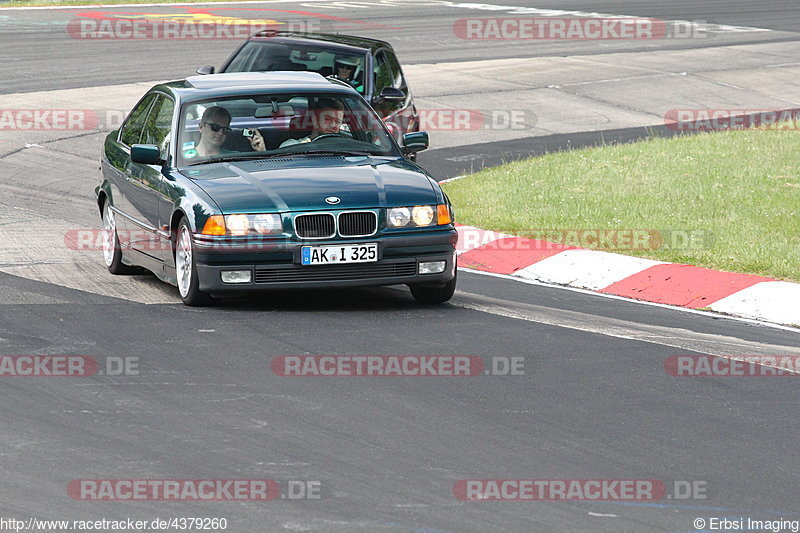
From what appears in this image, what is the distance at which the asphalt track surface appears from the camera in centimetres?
558

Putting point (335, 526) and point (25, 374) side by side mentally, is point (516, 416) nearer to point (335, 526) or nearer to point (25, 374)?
point (335, 526)

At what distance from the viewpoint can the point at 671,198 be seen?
14.3 m

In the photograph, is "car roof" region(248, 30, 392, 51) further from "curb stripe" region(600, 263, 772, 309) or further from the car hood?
the car hood

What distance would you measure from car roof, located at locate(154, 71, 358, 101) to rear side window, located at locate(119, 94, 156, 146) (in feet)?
0.78

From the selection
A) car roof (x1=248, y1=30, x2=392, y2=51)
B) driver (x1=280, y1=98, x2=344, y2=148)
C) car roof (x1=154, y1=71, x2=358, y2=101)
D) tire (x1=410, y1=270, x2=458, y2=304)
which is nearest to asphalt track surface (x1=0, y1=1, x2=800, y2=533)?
tire (x1=410, y1=270, x2=458, y2=304)

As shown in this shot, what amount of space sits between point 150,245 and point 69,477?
4.59 m

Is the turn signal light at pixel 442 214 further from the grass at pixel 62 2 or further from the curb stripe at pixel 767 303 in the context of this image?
the grass at pixel 62 2

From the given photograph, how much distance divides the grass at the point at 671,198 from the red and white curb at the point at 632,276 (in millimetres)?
281

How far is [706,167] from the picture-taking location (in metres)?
16.0

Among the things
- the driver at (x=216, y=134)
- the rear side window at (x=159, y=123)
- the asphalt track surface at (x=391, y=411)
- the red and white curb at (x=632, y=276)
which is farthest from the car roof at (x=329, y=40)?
the driver at (x=216, y=134)

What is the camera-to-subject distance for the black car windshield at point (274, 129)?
10211 millimetres

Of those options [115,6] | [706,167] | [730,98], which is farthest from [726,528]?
[115,6]

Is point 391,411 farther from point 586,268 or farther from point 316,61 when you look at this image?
point 316,61

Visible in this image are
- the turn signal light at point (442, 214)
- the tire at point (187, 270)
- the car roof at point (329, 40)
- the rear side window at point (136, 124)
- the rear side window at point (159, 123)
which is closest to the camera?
the tire at point (187, 270)
